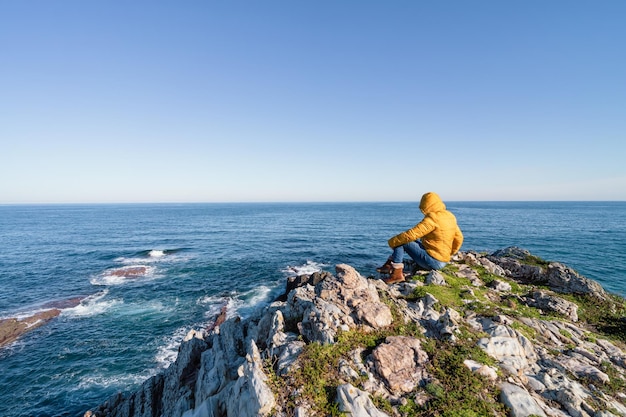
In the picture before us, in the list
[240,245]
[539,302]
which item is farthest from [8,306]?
[539,302]

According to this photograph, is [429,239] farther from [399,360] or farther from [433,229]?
[399,360]

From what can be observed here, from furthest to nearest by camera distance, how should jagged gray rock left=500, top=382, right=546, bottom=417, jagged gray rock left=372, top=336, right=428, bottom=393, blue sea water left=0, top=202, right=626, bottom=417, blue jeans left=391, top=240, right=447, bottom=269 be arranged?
blue sea water left=0, top=202, right=626, bottom=417
blue jeans left=391, top=240, right=447, bottom=269
jagged gray rock left=372, top=336, right=428, bottom=393
jagged gray rock left=500, top=382, right=546, bottom=417

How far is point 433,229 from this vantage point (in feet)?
38.3

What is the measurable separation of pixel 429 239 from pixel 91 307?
33880 millimetres

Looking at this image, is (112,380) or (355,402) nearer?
(355,402)

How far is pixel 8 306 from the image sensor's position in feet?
94.6

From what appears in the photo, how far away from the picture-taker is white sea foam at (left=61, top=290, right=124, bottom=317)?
27.3 metres

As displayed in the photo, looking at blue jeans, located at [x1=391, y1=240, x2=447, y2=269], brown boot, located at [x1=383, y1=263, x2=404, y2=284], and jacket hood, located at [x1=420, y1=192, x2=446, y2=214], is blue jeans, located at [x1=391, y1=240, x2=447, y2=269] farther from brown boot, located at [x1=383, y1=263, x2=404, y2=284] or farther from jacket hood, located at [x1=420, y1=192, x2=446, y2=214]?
jacket hood, located at [x1=420, y1=192, x2=446, y2=214]

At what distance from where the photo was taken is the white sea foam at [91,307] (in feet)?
89.6

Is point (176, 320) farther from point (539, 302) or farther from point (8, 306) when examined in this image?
point (539, 302)

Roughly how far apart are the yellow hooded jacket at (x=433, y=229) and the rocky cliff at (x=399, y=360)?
6.54ft

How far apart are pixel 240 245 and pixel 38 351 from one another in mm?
35460

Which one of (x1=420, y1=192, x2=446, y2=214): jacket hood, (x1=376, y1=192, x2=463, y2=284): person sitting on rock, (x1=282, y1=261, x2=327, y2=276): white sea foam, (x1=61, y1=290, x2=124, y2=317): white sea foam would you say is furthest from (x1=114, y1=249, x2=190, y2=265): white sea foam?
(x1=420, y1=192, x2=446, y2=214): jacket hood

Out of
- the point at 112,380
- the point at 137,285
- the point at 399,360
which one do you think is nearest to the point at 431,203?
the point at 399,360
